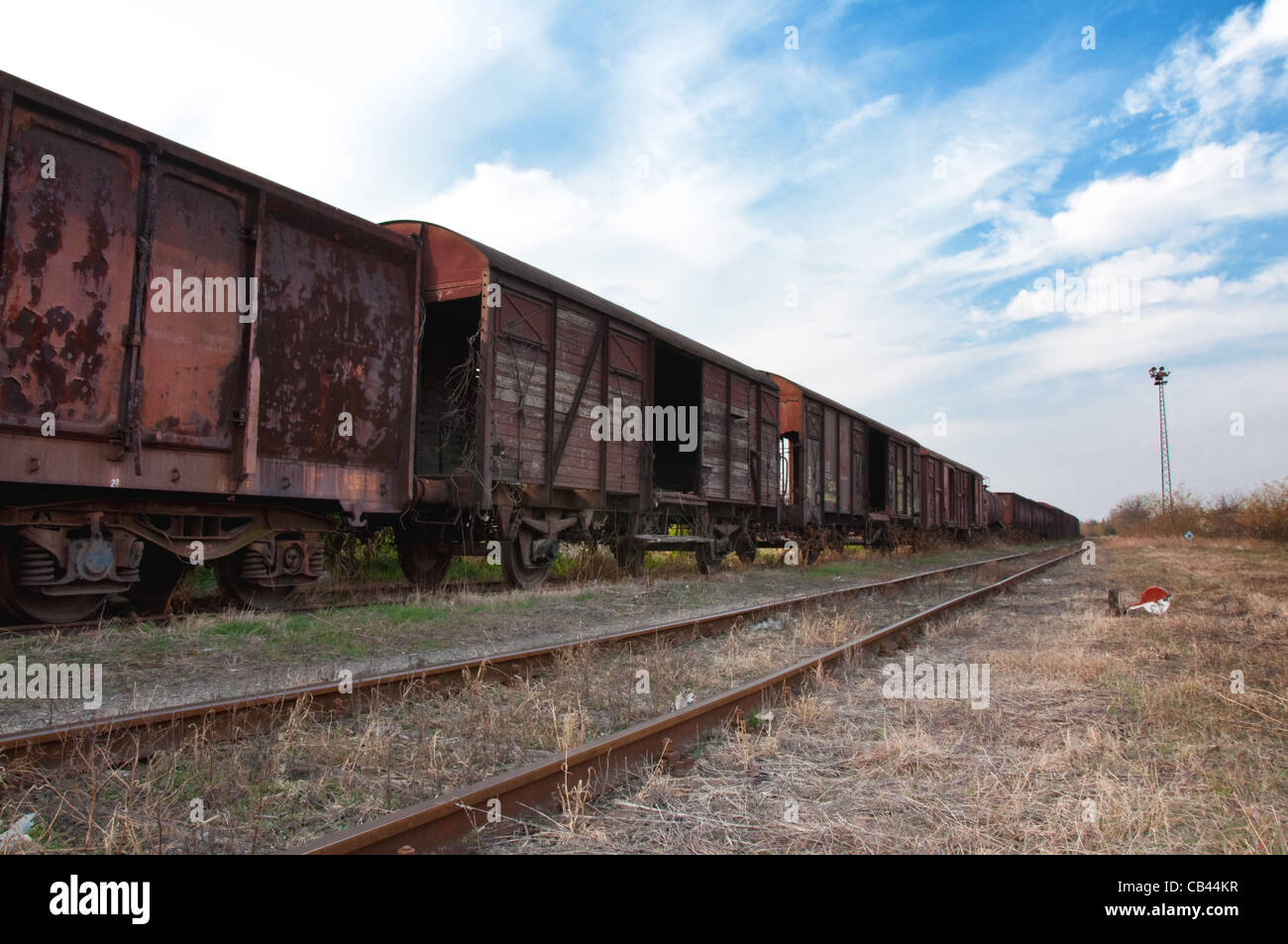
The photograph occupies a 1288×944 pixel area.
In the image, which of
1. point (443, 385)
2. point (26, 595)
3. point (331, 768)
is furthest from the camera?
point (443, 385)

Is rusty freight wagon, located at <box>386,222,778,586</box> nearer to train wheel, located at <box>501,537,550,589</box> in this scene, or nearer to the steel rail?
train wheel, located at <box>501,537,550,589</box>

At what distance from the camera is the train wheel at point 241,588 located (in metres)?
7.15

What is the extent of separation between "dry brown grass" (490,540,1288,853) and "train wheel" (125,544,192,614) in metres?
5.63

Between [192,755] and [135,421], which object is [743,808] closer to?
[192,755]

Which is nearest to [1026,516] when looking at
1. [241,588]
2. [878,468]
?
[878,468]

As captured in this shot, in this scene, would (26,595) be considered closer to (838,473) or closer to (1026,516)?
(838,473)

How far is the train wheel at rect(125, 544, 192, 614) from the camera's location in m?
6.90

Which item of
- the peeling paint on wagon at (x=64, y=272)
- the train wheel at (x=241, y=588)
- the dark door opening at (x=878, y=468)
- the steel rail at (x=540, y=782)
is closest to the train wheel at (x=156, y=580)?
the train wheel at (x=241, y=588)

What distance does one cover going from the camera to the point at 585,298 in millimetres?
10430

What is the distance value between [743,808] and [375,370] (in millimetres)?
6307

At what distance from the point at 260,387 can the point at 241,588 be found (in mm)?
2003

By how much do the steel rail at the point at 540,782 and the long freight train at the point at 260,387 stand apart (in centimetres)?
449

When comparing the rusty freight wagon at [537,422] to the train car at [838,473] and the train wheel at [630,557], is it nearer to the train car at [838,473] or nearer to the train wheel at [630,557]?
the train wheel at [630,557]
